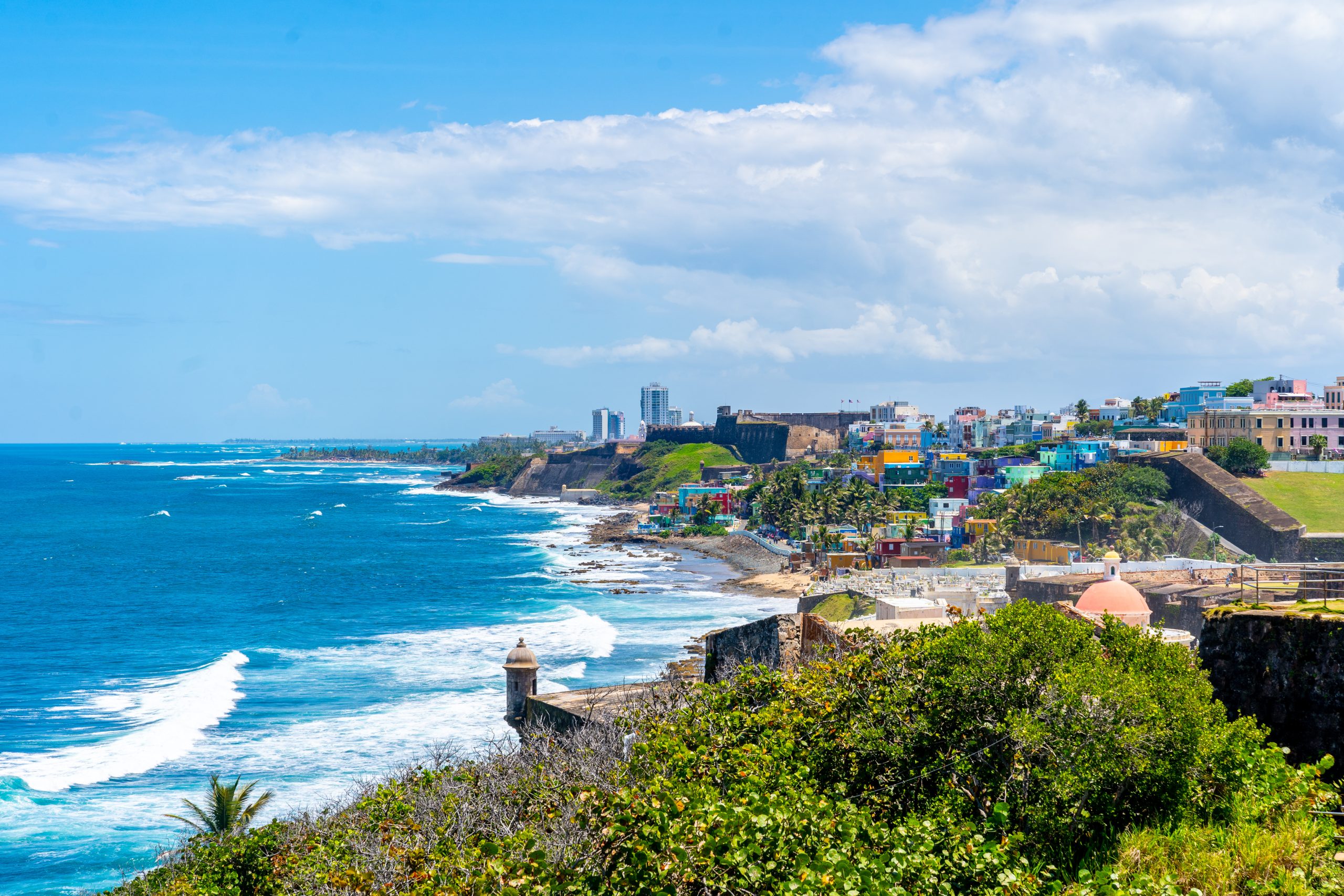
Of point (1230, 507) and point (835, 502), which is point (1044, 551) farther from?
point (835, 502)

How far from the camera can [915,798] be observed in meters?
9.13

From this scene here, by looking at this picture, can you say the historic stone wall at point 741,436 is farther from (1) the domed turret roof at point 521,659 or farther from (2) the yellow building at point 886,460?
(1) the domed turret roof at point 521,659

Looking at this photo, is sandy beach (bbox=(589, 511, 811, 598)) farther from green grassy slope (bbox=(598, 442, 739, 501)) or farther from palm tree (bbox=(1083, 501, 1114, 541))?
green grassy slope (bbox=(598, 442, 739, 501))

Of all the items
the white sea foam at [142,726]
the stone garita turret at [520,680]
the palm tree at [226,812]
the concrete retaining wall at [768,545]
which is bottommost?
the white sea foam at [142,726]

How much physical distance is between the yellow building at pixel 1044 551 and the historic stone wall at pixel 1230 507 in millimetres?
8412

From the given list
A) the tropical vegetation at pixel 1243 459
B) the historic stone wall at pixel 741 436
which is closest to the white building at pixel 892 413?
the historic stone wall at pixel 741 436

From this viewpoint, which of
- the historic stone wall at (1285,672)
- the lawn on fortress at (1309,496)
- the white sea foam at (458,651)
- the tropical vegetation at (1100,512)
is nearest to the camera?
the historic stone wall at (1285,672)

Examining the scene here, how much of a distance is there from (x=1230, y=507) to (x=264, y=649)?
46.8 metres

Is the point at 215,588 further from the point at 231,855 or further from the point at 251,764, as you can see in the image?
the point at 231,855

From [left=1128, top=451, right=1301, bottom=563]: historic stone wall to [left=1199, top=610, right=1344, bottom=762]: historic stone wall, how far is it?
144 ft

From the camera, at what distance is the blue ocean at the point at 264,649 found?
21.9 m

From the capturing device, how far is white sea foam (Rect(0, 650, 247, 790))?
23.1 meters

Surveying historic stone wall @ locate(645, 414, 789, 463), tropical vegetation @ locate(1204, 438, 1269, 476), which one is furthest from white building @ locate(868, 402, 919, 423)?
tropical vegetation @ locate(1204, 438, 1269, 476)

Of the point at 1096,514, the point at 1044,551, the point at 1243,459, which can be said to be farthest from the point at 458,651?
the point at 1243,459
